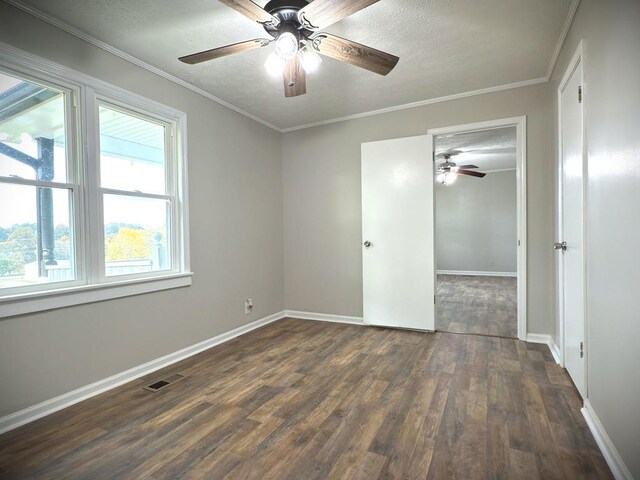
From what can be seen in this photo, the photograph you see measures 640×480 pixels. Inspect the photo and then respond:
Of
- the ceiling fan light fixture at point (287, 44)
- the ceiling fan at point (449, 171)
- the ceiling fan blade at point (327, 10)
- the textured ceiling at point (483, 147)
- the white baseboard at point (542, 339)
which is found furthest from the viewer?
the ceiling fan at point (449, 171)

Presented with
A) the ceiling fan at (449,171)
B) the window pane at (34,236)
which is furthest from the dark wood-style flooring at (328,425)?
the ceiling fan at (449,171)

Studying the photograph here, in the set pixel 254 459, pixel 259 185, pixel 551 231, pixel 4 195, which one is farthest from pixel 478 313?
pixel 4 195

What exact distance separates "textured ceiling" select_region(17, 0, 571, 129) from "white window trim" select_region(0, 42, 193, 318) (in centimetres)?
33

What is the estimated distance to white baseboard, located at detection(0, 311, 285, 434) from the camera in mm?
1960

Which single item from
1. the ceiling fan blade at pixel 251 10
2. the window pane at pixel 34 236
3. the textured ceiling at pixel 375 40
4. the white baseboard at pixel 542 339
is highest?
the textured ceiling at pixel 375 40

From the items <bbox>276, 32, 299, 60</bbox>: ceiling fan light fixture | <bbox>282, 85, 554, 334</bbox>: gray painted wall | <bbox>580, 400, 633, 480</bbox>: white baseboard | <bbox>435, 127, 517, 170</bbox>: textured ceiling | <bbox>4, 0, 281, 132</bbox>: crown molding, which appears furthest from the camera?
<bbox>435, 127, 517, 170</bbox>: textured ceiling

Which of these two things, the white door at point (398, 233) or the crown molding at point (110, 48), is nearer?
the crown molding at point (110, 48)

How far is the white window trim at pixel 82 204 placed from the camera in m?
2.00

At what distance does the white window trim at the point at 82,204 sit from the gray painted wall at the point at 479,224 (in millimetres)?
7259

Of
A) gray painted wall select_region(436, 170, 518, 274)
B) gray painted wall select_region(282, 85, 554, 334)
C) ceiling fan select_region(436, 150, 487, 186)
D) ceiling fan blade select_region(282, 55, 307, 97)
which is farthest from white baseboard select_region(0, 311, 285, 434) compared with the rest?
gray painted wall select_region(436, 170, 518, 274)

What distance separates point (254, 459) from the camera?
1.64 metres

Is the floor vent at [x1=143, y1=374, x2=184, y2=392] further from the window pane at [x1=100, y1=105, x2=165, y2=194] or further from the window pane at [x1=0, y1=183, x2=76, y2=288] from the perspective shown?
the window pane at [x1=100, y1=105, x2=165, y2=194]

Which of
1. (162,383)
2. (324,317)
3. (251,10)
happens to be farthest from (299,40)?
(324,317)

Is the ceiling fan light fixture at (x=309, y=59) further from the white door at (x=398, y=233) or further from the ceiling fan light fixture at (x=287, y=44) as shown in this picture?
the white door at (x=398, y=233)
